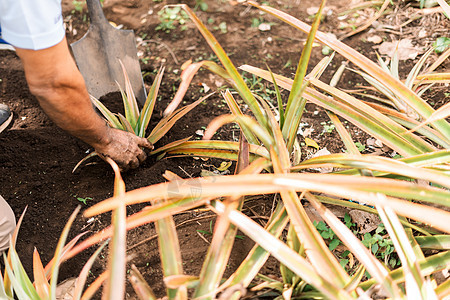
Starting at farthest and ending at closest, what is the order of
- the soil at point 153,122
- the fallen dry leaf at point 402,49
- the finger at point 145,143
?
the fallen dry leaf at point 402,49 < the finger at point 145,143 < the soil at point 153,122

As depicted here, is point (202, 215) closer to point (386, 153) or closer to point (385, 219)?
point (385, 219)

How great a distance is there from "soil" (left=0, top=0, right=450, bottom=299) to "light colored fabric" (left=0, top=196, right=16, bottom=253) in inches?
2.2

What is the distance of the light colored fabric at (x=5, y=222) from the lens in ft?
4.91

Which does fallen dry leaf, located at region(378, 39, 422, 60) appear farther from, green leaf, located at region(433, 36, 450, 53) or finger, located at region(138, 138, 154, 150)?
finger, located at region(138, 138, 154, 150)

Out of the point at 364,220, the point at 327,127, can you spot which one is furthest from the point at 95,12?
the point at 364,220

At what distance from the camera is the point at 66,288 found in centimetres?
137

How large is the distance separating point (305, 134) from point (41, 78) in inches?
45.4

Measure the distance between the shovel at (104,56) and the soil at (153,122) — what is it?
0.10 meters

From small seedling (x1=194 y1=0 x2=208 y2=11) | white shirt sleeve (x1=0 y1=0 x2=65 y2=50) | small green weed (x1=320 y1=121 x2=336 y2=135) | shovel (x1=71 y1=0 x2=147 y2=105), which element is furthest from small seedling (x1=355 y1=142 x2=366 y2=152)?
small seedling (x1=194 y1=0 x2=208 y2=11)

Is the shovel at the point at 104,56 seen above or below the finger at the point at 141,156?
above

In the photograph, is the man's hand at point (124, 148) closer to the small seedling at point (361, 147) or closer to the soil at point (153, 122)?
the soil at point (153, 122)

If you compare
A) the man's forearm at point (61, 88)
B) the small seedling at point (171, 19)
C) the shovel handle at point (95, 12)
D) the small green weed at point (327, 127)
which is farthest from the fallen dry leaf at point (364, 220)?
the small seedling at point (171, 19)

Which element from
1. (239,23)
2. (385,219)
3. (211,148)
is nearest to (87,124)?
(211,148)

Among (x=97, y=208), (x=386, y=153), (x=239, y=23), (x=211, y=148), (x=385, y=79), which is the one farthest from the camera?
(x=239, y=23)
